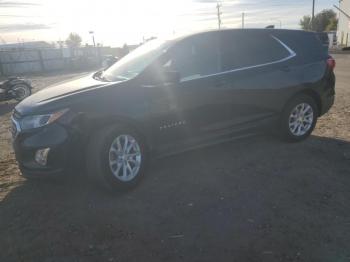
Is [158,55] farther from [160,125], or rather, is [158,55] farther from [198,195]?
[198,195]

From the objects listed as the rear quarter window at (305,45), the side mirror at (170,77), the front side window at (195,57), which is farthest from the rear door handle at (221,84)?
the rear quarter window at (305,45)

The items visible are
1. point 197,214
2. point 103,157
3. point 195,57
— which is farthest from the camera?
point 195,57

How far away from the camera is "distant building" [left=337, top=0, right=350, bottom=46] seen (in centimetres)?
5369

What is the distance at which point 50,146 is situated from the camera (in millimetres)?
4215

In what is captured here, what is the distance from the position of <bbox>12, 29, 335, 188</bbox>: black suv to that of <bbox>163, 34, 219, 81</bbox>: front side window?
1cm

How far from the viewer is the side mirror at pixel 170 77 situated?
183 inches

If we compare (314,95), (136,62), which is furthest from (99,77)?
(314,95)

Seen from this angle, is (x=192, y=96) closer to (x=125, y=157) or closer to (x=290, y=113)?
(x=125, y=157)

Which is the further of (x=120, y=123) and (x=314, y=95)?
(x=314, y=95)

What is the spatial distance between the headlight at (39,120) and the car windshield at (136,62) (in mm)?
1019

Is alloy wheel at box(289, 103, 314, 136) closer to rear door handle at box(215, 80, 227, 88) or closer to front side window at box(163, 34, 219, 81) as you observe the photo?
rear door handle at box(215, 80, 227, 88)

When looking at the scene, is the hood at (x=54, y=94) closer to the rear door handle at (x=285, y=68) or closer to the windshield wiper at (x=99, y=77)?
the windshield wiper at (x=99, y=77)

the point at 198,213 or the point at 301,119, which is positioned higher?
the point at 301,119

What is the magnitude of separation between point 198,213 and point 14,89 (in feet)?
34.9
